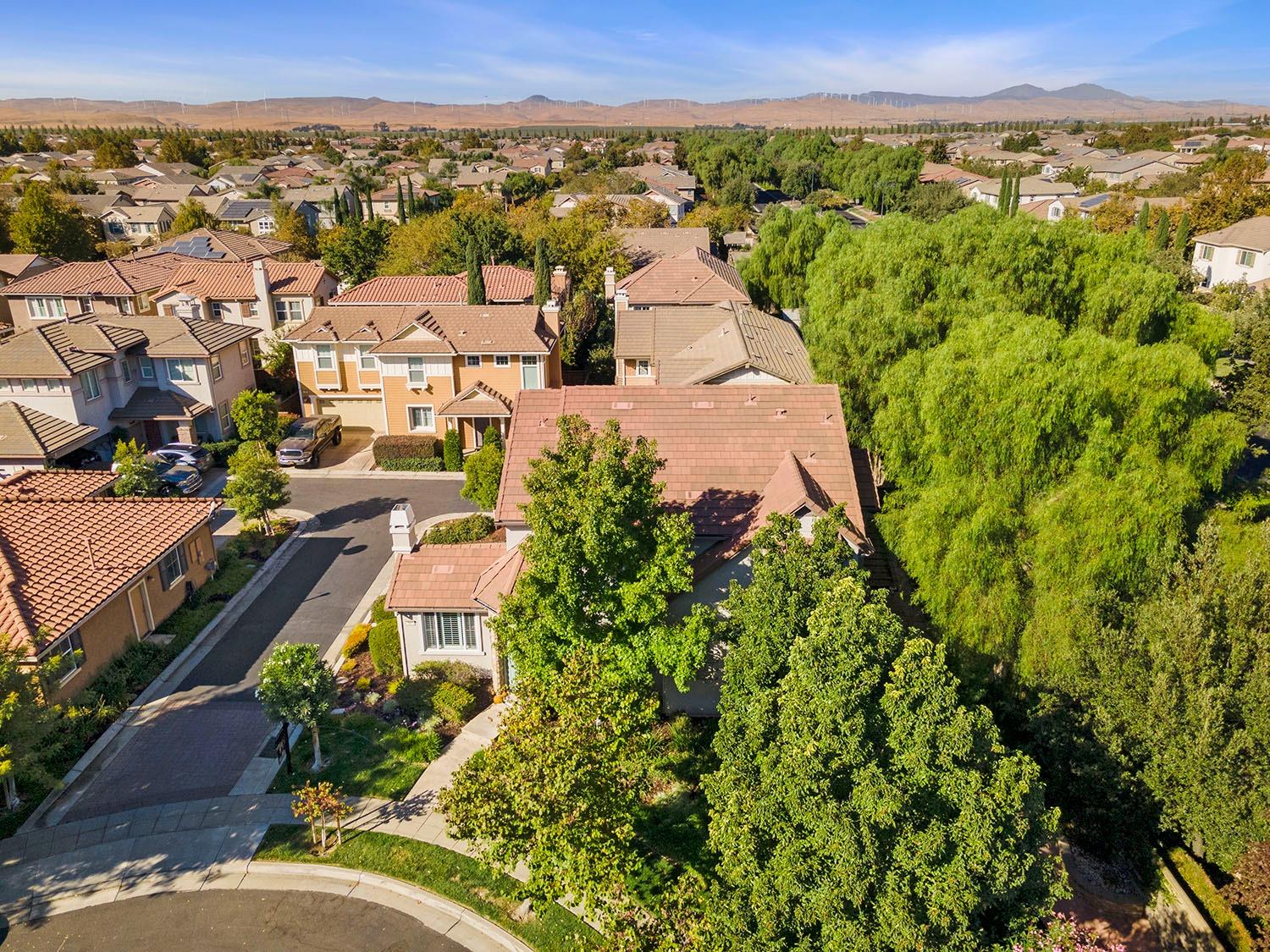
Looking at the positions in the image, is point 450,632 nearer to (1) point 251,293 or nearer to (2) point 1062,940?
(2) point 1062,940

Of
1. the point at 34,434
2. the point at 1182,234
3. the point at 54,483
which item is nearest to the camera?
the point at 54,483

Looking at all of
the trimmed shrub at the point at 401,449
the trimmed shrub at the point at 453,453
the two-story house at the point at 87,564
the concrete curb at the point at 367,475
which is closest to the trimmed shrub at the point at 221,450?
Result: the concrete curb at the point at 367,475

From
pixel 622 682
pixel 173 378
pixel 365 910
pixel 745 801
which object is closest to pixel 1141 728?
pixel 745 801

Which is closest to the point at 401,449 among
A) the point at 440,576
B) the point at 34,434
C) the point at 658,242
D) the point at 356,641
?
the point at 34,434

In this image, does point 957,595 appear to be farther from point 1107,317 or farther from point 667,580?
→ point 1107,317

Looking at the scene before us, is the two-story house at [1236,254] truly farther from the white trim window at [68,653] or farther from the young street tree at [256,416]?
the white trim window at [68,653]
